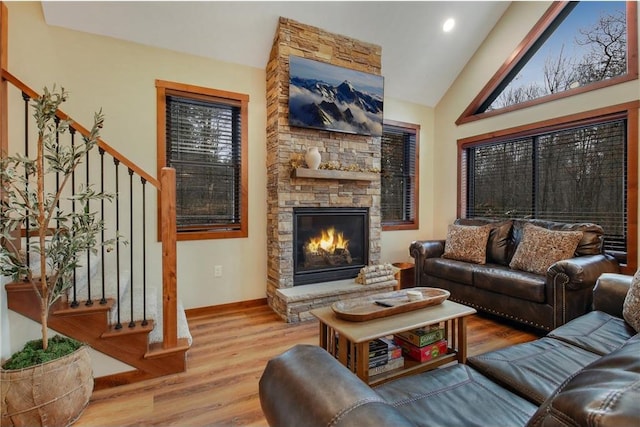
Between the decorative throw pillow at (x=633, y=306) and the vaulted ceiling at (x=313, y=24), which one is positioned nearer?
the decorative throw pillow at (x=633, y=306)

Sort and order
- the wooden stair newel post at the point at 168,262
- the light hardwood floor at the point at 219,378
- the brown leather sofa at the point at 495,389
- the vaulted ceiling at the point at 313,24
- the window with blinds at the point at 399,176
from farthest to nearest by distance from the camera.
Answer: the window with blinds at the point at 399,176, the vaulted ceiling at the point at 313,24, the wooden stair newel post at the point at 168,262, the light hardwood floor at the point at 219,378, the brown leather sofa at the point at 495,389

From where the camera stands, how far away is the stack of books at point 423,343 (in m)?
1.98

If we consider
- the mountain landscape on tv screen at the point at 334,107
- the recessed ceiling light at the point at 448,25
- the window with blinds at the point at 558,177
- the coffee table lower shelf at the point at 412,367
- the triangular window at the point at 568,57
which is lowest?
the coffee table lower shelf at the point at 412,367

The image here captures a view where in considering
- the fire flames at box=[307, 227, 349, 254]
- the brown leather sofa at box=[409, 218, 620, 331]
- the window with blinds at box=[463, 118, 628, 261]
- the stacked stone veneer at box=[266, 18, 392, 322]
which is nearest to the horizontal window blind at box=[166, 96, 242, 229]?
the stacked stone veneer at box=[266, 18, 392, 322]

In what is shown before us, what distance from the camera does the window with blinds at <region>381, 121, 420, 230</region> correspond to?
4578mm

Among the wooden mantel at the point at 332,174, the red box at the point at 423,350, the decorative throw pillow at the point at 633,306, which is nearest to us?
the decorative throw pillow at the point at 633,306

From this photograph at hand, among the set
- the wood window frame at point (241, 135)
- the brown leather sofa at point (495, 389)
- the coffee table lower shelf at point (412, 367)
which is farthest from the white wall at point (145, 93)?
the brown leather sofa at point (495, 389)

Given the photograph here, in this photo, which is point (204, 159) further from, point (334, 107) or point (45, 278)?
point (45, 278)

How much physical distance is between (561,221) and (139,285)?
4.65m

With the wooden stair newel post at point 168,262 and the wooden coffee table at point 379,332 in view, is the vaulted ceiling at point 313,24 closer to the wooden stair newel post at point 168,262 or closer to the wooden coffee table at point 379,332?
the wooden stair newel post at point 168,262

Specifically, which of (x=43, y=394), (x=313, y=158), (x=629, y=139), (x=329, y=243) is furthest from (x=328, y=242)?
(x=629, y=139)

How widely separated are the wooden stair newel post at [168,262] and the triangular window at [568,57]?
408 centimetres

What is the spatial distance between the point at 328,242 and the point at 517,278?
6.37ft

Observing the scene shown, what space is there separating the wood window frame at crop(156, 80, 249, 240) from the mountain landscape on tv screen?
60 centimetres
